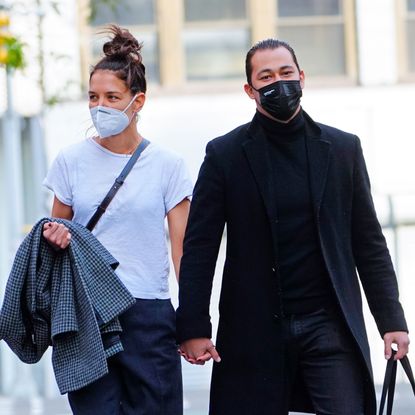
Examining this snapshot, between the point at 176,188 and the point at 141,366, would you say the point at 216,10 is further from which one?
the point at 141,366

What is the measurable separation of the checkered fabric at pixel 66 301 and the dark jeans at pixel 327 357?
640 millimetres

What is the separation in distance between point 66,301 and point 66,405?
5425 millimetres

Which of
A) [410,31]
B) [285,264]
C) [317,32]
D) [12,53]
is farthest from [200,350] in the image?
[410,31]

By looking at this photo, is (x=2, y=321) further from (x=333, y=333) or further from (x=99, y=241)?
(x=333, y=333)

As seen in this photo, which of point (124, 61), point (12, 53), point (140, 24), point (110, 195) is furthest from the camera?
point (140, 24)

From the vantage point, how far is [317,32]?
1167 cm

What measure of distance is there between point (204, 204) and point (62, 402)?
584 centimetres

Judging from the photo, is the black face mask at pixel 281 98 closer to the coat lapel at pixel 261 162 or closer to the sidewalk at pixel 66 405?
the coat lapel at pixel 261 162

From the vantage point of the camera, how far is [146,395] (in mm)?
5281

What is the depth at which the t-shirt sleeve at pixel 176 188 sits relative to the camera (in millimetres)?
5387

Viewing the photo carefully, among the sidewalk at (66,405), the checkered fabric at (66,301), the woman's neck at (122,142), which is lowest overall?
the sidewalk at (66,405)

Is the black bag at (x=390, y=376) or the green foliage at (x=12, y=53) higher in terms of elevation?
the green foliage at (x=12, y=53)

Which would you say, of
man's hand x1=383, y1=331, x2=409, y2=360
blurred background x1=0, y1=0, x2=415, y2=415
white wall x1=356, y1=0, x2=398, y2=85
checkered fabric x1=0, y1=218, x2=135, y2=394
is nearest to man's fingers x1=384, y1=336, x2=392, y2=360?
man's hand x1=383, y1=331, x2=409, y2=360

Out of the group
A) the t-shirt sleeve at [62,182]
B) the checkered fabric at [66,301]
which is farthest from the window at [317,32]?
the checkered fabric at [66,301]
